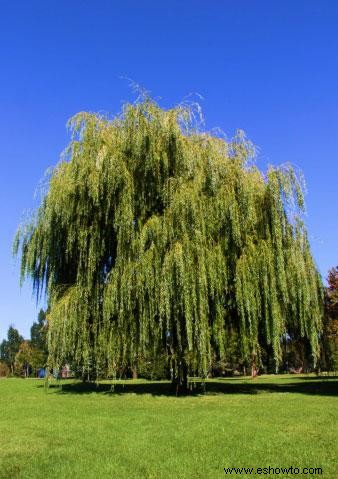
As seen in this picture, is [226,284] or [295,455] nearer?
[295,455]

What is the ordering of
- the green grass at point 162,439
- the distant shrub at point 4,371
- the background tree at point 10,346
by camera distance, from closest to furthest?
the green grass at point 162,439 < the distant shrub at point 4,371 < the background tree at point 10,346

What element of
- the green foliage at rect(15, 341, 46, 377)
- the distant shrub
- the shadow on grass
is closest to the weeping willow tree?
the shadow on grass

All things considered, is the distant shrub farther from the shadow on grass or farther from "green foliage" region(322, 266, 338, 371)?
"green foliage" region(322, 266, 338, 371)

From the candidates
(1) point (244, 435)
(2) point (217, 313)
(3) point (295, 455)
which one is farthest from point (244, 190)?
(3) point (295, 455)

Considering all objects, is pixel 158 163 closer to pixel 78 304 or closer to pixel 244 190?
pixel 244 190

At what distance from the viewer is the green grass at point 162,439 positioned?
20.2ft

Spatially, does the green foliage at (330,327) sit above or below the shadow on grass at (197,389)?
above

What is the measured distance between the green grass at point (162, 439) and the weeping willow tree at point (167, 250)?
2283mm

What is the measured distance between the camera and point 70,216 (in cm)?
1505

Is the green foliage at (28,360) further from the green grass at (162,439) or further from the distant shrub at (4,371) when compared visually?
the green grass at (162,439)

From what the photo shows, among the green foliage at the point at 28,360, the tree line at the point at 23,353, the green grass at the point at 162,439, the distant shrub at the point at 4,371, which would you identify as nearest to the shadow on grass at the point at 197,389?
the green grass at the point at 162,439

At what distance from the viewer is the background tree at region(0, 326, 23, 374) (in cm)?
7940

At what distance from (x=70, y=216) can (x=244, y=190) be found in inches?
209

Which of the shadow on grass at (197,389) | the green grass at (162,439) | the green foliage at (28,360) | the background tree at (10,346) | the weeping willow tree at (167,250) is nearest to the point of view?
the green grass at (162,439)
